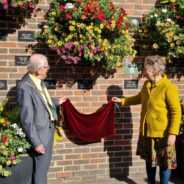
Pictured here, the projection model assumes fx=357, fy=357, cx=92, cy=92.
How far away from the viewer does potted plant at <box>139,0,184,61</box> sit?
14.8ft

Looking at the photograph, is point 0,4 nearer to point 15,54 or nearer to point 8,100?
point 15,54

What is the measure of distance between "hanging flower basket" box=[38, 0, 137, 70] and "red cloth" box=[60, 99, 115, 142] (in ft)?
2.04

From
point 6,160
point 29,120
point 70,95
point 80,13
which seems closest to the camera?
point 29,120

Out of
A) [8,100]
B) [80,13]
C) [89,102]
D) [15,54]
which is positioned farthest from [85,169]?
[80,13]

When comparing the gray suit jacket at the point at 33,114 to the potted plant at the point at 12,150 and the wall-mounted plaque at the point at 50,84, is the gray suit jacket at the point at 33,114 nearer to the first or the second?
the potted plant at the point at 12,150

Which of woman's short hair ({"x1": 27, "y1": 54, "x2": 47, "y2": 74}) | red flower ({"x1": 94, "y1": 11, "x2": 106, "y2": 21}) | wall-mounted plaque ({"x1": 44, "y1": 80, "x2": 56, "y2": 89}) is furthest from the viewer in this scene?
wall-mounted plaque ({"x1": 44, "y1": 80, "x2": 56, "y2": 89})

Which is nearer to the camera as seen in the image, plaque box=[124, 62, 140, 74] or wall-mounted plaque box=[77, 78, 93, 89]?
wall-mounted plaque box=[77, 78, 93, 89]

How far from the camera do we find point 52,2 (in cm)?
441

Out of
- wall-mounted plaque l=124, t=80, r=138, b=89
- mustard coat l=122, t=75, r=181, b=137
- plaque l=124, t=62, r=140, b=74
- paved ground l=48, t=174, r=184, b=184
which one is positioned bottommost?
paved ground l=48, t=174, r=184, b=184

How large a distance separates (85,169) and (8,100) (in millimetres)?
1429

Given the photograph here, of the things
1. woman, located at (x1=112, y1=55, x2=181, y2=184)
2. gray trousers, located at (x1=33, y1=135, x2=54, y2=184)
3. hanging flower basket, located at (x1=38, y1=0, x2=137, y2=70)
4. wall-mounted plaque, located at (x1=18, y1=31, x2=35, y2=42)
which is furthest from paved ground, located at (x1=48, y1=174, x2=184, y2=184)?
wall-mounted plaque, located at (x1=18, y1=31, x2=35, y2=42)

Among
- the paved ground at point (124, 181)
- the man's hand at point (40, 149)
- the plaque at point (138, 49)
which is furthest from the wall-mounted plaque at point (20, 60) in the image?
the paved ground at point (124, 181)

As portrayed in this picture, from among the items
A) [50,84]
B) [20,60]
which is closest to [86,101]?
[50,84]

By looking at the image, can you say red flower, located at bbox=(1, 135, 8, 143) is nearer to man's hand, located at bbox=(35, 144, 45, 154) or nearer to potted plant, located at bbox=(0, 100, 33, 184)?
potted plant, located at bbox=(0, 100, 33, 184)
